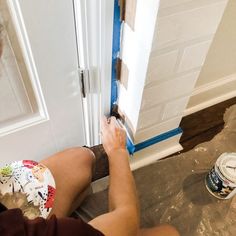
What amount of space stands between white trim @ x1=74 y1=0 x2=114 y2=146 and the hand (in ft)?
0.18

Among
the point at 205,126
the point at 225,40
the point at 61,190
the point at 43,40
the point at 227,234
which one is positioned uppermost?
the point at 43,40

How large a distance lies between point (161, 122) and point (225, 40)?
15.1 inches

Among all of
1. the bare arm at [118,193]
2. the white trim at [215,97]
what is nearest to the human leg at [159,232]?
the bare arm at [118,193]

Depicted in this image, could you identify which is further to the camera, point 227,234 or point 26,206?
point 227,234

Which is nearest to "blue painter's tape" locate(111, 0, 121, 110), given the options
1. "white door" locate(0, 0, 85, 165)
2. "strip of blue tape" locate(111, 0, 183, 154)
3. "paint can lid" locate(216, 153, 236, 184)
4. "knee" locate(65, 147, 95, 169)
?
"strip of blue tape" locate(111, 0, 183, 154)

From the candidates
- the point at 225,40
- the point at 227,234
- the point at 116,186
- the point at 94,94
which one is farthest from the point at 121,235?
the point at 225,40

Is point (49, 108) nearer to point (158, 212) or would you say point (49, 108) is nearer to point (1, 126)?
point (1, 126)

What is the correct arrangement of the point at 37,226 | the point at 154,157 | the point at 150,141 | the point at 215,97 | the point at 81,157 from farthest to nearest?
the point at 215,97 → the point at 154,157 → the point at 150,141 → the point at 81,157 → the point at 37,226

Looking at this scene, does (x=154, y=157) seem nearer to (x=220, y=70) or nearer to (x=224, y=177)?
(x=224, y=177)

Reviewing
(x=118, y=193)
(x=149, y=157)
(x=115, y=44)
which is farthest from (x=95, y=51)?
(x=149, y=157)

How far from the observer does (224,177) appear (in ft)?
3.05

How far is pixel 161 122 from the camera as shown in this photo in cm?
96

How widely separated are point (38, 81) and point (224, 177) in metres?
0.69

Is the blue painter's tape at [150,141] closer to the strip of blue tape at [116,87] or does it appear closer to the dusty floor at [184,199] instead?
the strip of blue tape at [116,87]
